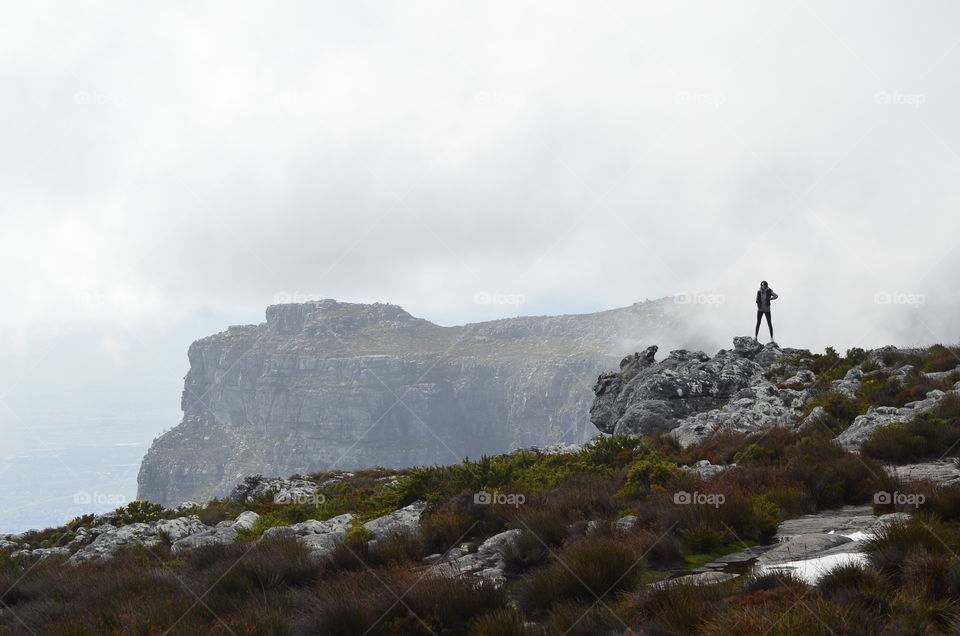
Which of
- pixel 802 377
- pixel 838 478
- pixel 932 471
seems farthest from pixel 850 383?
pixel 838 478

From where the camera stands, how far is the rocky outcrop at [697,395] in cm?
1917

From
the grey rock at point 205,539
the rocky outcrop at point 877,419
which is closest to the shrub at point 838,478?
the rocky outcrop at point 877,419

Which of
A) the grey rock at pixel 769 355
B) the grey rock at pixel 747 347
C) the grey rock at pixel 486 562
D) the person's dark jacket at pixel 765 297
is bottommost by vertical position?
the grey rock at pixel 486 562

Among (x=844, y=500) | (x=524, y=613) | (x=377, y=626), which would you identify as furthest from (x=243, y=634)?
(x=844, y=500)

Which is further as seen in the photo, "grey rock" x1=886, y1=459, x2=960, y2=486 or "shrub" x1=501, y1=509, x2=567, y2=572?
"grey rock" x1=886, y1=459, x2=960, y2=486

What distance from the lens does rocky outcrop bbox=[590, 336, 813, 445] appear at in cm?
1917

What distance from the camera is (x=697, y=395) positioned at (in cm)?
2348

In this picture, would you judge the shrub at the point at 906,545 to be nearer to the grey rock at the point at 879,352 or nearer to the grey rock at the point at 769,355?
the grey rock at the point at 879,352

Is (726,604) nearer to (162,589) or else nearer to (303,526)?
(162,589)

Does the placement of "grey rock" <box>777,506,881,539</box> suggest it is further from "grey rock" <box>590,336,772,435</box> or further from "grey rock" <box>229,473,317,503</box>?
"grey rock" <box>229,473,317,503</box>

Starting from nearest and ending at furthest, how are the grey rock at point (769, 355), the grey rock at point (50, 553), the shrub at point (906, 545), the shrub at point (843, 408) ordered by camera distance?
1. the shrub at point (906, 545)
2. the grey rock at point (50, 553)
3. the shrub at point (843, 408)
4. the grey rock at point (769, 355)

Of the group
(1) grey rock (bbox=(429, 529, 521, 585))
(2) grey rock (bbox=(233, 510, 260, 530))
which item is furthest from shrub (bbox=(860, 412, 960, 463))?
(2) grey rock (bbox=(233, 510, 260, 530))

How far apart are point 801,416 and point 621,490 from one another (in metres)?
9.57

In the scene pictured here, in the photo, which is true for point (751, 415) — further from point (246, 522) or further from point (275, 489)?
point (275, 489)
